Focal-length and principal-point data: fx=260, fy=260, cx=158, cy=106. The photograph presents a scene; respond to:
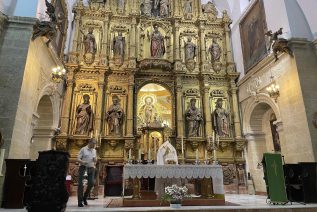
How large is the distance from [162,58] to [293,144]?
23.5ft

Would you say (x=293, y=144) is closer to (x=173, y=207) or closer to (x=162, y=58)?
(x=173, y=207)

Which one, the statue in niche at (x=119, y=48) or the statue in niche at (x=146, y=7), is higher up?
the statue in niche at (x=146, y=7)

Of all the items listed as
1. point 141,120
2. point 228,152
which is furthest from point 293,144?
point 141,120

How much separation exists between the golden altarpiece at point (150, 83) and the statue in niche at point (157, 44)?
0.17 feet

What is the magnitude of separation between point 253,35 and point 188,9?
14.5 feet

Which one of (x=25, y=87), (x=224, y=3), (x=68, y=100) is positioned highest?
(x=224, y=3)

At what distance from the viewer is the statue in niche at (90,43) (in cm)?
1305

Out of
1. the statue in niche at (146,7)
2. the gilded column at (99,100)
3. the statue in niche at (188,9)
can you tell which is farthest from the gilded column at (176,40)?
the gilded column at (99,100)

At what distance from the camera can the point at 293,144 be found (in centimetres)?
859

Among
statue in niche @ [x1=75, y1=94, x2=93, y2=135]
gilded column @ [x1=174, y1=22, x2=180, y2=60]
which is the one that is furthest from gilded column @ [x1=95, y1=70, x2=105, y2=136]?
gilded column @ [x1=174, y1=22, x2=180, y2=60]

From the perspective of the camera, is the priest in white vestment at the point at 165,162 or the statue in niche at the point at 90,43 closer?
the priest in white vestment at the point at 165,162

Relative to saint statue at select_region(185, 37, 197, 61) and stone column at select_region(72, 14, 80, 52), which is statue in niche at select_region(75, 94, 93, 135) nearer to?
stone column at select_region(72, 14, 80, 52)

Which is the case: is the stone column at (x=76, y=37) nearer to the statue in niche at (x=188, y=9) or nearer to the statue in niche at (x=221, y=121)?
the statue in niche at (x=188, y=9)

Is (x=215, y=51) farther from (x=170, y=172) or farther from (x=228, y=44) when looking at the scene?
(x=170, y=172)
